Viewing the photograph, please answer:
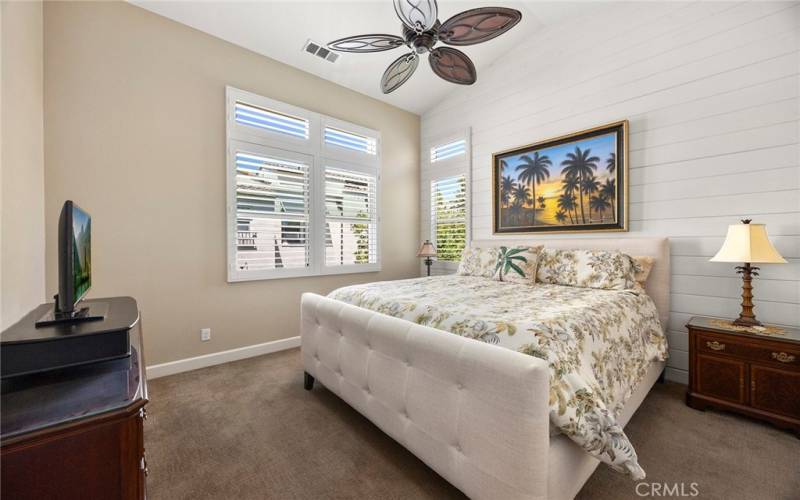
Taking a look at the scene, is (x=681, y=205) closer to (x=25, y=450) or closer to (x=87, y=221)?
(x=25, y=450)

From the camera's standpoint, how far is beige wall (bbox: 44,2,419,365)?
2406 mm

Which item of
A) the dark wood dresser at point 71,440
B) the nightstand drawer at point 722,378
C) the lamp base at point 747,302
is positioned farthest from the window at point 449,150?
the dark wood dresser at point 71,440

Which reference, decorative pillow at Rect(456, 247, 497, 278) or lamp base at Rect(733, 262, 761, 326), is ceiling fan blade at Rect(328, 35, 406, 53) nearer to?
decorative pillow at Rect(456, 247, 497, 278)

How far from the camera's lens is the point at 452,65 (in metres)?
2.46

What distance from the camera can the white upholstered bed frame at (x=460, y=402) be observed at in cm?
113

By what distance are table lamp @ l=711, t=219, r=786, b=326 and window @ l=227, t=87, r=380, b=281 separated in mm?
3333

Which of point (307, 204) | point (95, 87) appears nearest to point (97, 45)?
point (95, 87)

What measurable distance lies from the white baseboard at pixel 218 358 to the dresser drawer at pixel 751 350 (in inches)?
140

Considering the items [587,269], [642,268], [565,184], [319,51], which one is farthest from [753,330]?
[319,51]

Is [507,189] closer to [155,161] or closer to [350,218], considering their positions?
[350,218]

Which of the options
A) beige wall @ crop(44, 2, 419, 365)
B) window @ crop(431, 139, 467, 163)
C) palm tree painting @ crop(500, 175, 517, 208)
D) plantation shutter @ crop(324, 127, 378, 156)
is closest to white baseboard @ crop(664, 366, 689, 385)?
palm tree painting @ crop(500, 175, 517, 208)

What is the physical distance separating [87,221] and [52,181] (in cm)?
153

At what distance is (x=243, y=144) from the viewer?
10.4ft

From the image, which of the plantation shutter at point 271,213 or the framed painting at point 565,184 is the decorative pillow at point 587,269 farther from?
the plantation shutter at point 271,213
